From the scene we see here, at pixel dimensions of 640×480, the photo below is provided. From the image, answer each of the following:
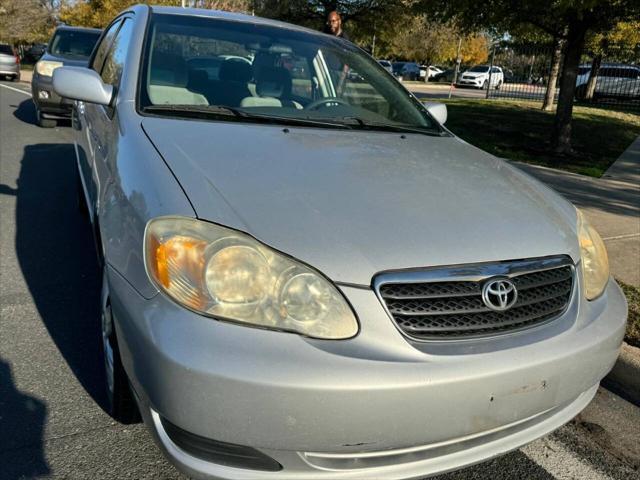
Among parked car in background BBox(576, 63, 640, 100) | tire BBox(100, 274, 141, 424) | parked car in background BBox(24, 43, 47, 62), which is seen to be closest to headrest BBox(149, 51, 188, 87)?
tire BBox(100, 274, 141, 424)

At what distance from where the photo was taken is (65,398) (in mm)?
2604

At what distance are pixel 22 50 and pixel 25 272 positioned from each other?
4619 centimetres

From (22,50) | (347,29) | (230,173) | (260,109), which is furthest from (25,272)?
(22,50)

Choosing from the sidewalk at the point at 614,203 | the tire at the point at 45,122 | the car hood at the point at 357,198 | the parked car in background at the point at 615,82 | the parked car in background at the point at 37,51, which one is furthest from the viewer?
the parked car in background at the point at 615,82

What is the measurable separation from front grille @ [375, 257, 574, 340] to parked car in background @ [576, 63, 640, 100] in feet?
83.9

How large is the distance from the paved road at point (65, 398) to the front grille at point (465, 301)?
75 centimetres

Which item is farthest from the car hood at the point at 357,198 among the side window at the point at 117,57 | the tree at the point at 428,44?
the tree at the point at 428,44

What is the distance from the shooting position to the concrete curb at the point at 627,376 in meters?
3.00

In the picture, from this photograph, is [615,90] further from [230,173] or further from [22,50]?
[22,50]

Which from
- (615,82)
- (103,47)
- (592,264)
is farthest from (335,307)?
(615,82)

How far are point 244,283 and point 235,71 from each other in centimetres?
182

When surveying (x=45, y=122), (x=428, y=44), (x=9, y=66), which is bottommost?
(x=45, y=122)

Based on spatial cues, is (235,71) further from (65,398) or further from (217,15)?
(65,398)

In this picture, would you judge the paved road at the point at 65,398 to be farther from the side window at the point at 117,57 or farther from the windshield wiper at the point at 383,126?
the windshield wiper at the point at 383,126
